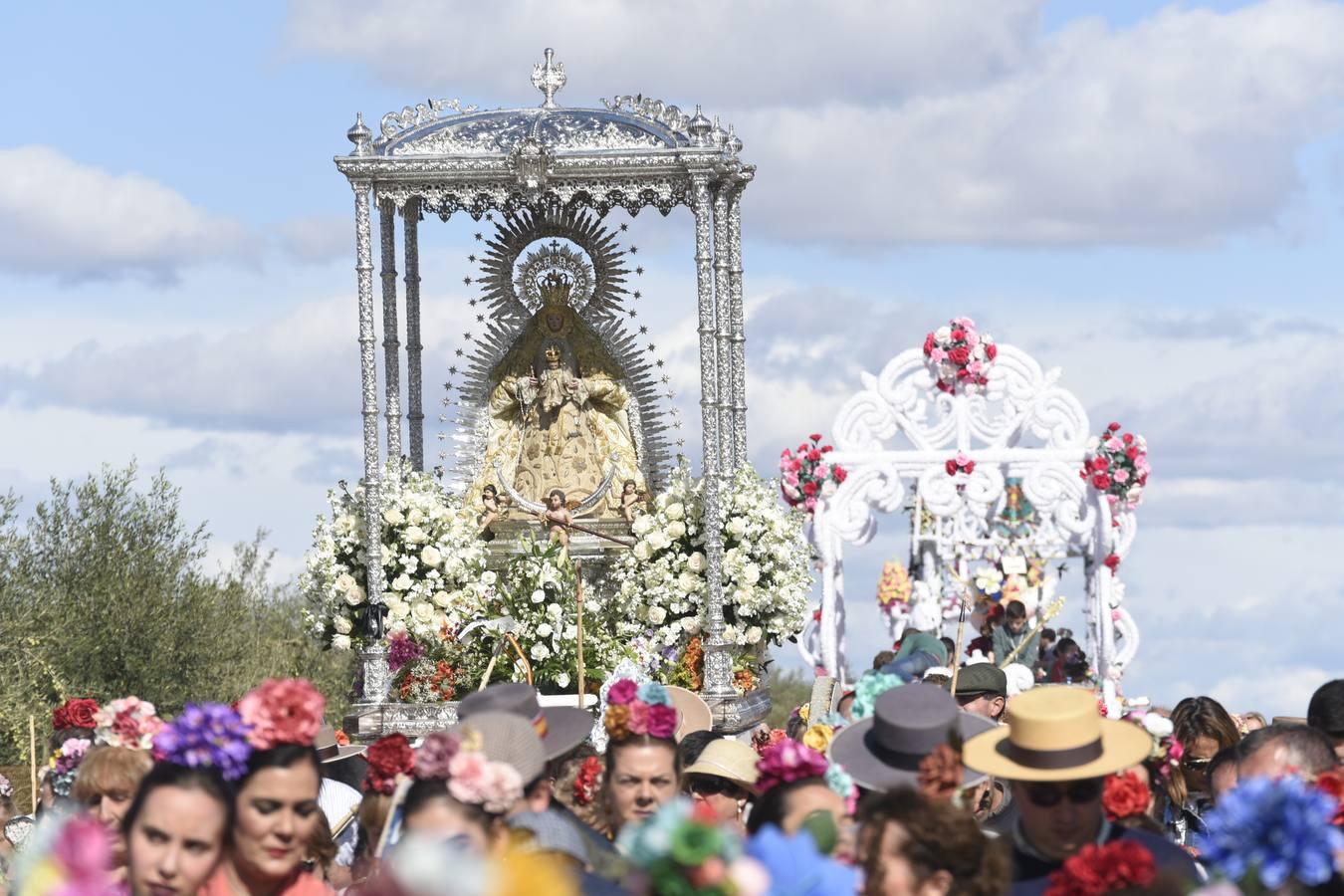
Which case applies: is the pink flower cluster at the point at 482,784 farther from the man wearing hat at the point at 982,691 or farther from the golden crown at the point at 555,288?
the golden crown at the point at 555,288

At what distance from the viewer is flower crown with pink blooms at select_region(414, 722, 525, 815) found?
22.5 ft

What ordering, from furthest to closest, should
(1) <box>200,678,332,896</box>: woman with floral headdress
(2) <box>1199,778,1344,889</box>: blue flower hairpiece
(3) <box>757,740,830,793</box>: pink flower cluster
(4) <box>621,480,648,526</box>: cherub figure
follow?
1. (4) <box>621,480,648,526</box>: cherub figure
2. (3) <box>757,740,830,793</box>: pink flower cluster
3. (1) <box>200,678,332,896</box>: woman with floral headdress
4. (2) <box>1199,778,1344,889</box>: blue flower hairpiece

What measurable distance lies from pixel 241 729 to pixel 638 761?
1741 mm

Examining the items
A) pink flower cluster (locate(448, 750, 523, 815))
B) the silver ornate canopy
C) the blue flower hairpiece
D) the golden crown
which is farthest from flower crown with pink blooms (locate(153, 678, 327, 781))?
the golden crown

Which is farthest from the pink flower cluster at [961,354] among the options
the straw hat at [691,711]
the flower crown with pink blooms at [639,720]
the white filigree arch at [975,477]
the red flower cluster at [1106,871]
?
the red flower cluster at [1106,871]

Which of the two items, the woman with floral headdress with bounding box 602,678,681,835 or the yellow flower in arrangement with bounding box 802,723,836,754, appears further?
the yellow flower in arrangement with bounding box 802,723,836,754

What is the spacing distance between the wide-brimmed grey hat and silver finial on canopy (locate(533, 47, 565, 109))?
13.3m

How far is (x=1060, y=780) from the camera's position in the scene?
6.82 metres

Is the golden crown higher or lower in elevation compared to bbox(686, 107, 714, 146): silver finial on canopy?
lower

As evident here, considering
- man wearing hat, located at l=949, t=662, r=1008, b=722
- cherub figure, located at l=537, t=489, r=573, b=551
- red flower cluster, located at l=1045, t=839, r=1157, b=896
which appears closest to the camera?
red flower cluster, located at l=1045, t=839, r=1157, b=896

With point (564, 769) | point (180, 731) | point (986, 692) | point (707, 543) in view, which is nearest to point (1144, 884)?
point (180, 731)

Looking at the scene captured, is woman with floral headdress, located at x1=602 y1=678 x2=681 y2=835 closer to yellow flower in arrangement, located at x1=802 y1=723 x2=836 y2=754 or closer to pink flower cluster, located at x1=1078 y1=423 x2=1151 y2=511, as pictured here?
yellow flower in arrangement, located at x1=802 y1=723 x2=836 y2=754

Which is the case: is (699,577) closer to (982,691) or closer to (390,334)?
(390,334)

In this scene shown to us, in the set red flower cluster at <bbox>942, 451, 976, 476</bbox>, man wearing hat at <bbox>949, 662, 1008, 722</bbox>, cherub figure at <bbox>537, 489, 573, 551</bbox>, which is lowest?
man wearing hat at <bbox>949, 662, 1008, 722</bbox>
